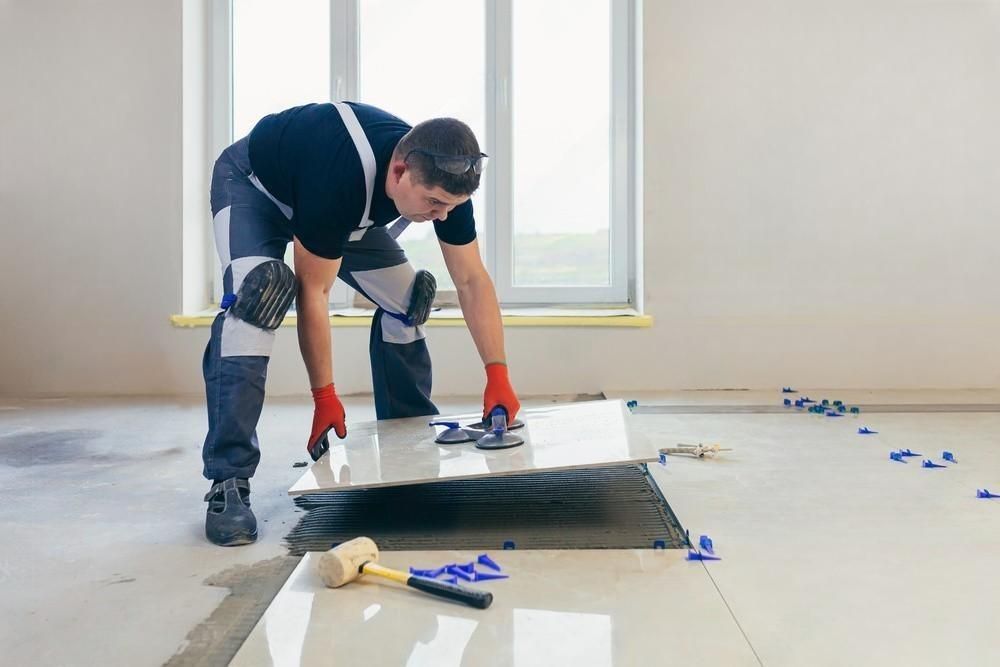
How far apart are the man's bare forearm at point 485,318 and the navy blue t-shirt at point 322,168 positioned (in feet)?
0.90

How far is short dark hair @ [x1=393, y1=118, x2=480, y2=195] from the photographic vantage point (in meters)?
1.68

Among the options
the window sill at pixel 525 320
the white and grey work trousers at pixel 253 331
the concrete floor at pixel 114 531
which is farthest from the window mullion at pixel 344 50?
the white and grey work trousers at pixel 253 331

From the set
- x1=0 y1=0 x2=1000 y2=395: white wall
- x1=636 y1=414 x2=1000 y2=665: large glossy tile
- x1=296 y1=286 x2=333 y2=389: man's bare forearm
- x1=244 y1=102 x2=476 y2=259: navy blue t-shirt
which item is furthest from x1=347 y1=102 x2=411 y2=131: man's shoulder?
x1=0 y1=0 x2=1000 y2=395: white wall

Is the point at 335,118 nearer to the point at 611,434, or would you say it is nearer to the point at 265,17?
the point at 611,434

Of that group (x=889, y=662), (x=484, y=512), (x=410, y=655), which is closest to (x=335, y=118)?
(x=484, y=512)

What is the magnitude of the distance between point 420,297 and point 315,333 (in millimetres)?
427

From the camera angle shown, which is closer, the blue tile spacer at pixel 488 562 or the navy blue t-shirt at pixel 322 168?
the blue tile spacer at pixel 488 562

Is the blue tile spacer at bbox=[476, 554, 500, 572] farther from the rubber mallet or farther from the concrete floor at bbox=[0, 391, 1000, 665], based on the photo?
the concrete floor at bbox=[0, 391, 1000, 665]

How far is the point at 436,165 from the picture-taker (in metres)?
1.67

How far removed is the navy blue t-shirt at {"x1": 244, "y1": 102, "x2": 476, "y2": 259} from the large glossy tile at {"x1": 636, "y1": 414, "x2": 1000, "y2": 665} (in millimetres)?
927

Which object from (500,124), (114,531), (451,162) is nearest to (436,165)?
(451,162)

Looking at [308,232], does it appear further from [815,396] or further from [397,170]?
[815,396]

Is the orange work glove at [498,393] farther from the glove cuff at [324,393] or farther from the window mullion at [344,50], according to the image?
the window mullion at [344,50]

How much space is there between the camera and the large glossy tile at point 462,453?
170 cm
